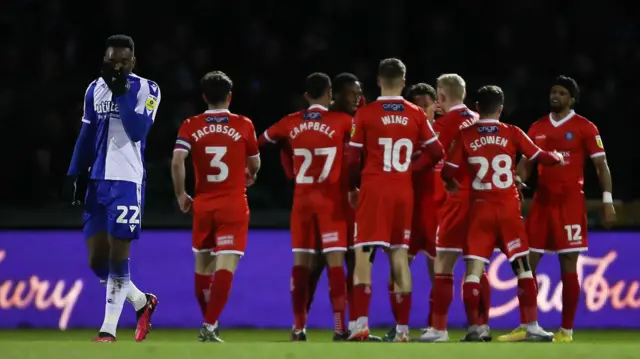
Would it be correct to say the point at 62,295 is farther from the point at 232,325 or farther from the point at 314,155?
the point at 314,155

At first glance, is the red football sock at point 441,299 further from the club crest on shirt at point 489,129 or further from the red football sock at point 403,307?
the club crest on shirt at point 489,129

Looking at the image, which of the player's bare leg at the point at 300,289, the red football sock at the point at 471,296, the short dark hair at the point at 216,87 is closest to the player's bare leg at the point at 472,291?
the red football sock at the point at 471,296

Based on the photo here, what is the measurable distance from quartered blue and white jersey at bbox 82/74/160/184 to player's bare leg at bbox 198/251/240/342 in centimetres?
119

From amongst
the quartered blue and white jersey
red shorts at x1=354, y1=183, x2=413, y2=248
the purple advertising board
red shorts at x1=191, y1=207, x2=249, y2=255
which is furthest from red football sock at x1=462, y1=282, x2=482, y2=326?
the purple advertising board

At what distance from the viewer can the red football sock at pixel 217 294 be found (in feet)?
34.5

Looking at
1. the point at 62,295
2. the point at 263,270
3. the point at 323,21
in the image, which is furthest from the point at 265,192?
the point at 323,21

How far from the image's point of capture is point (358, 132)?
1049cm

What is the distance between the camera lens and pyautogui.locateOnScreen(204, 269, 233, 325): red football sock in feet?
34.5

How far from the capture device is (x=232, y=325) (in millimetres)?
14172

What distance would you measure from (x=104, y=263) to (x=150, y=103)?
1.26m

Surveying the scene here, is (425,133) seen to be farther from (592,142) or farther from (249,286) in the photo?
(249,286)

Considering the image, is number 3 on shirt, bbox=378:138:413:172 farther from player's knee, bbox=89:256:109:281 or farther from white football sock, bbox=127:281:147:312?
player's knee, bbox=89:256:109:281

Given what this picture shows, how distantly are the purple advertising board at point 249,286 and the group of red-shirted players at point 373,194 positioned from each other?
2.82 m

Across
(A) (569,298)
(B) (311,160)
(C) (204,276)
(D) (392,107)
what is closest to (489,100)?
(D) (392,107)
